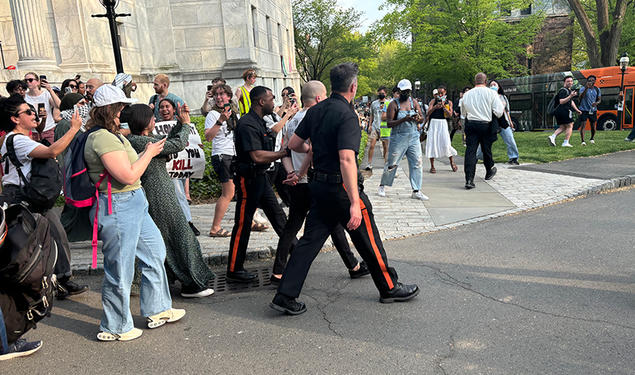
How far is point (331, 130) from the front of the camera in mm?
3936

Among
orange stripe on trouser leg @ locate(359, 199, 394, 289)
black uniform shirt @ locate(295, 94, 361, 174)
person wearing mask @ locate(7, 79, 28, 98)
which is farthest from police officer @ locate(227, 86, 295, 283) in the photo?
person wearing mask @ locate(7, 79, 28, 98)

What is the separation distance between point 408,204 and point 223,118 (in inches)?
154

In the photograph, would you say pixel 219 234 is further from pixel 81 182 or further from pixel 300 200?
pixel 81 182

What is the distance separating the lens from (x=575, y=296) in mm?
4227

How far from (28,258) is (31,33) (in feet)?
34.2

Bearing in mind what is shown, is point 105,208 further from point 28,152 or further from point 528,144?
point 528,144

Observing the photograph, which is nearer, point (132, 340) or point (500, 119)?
point (132, 340)

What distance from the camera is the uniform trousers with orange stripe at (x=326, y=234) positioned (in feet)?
13.3

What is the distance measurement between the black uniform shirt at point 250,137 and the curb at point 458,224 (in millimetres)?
1440

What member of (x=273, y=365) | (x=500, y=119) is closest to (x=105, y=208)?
(x=273, y=365)

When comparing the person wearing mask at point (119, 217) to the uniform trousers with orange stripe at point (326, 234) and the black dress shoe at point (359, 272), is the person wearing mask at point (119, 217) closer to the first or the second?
the uniform trousers with orange stripe at point (326, 234)

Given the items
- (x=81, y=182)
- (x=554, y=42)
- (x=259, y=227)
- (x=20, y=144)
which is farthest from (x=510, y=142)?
(x=554, y=42)

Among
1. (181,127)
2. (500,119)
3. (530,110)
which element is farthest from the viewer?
(530,110)

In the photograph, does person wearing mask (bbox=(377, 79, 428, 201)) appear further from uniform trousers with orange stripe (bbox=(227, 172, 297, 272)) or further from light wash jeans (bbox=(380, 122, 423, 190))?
uniform trousers with orange stripe (bbox=(227, 172, 297, 272))
